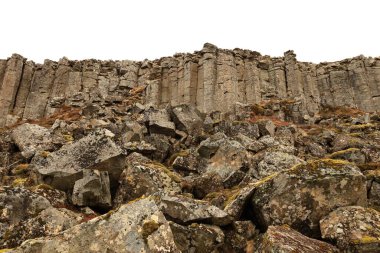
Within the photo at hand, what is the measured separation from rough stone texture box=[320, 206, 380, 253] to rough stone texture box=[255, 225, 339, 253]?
414mm

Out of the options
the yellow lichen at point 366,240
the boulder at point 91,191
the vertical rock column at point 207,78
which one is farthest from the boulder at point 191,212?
the vertical rock column at point 207,78

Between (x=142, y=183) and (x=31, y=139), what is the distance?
51.1ft

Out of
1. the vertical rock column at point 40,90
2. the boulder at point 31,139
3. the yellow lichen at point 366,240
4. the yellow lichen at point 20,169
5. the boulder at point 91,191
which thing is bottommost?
the yellow lichen at point 366,240

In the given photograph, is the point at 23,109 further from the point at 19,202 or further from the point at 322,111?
the point at 19,202

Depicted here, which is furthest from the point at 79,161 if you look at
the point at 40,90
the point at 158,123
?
the point at 40,90

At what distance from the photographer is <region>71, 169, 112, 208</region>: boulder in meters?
15.3

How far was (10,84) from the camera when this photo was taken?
2470 inches

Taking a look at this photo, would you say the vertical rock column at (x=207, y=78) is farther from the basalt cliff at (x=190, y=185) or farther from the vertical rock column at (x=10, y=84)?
the vertical rock column at (x=10, y=84)

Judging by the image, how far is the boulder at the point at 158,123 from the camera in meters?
31.7

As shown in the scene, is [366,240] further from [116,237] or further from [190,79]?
[190,79]

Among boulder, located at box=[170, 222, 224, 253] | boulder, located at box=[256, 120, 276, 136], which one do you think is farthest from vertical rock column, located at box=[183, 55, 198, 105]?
boulder, located at box=[170, 222, 224, 253]

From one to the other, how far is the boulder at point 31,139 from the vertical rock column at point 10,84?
31.0 m

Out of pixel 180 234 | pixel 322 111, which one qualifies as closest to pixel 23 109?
pixel 322 111

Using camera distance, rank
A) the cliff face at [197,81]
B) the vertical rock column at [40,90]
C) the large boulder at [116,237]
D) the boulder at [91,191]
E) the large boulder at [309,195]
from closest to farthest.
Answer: the large boulder at [116,237] → the large boulder at [309,195] → the boulder at [91,191] → the cliff face at [197,81] → the vertical rock column at [40,90]
